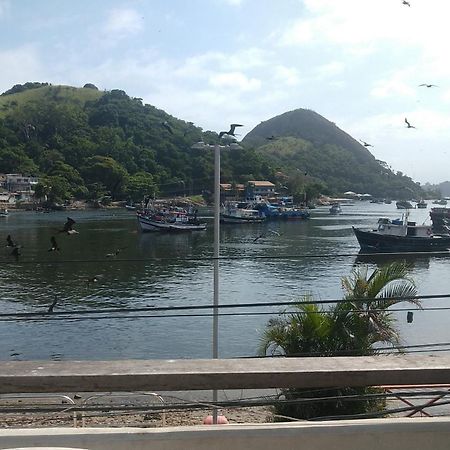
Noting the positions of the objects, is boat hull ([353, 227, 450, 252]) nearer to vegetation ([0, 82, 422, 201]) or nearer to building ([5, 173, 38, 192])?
vegetation ([0, 82, 422, 201])

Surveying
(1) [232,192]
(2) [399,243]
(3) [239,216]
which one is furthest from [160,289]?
(1) [232,192]

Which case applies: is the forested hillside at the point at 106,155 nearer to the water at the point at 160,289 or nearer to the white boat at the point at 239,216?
the white boat at the point at 239,216

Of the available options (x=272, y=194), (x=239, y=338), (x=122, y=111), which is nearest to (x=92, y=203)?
(x=272, y=194)

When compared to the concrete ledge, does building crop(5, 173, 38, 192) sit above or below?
above

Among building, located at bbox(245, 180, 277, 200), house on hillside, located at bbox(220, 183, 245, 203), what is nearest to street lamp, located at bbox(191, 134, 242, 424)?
house on hillside, located at bbox(220, 183, 245, 203)

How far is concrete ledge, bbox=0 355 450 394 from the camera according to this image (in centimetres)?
231

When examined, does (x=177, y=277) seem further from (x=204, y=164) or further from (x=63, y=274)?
(x=204, y=164)

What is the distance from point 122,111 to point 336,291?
5992 inches

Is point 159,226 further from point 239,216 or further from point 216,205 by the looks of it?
point 216,205

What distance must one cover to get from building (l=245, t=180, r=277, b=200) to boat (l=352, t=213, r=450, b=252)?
70101mm

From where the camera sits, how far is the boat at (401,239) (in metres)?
53.8

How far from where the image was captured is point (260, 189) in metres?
133

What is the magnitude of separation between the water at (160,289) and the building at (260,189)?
62.5 metres

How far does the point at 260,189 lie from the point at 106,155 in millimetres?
40034
